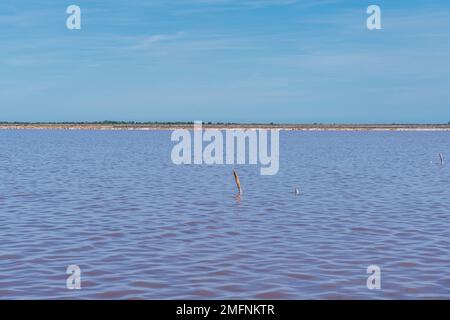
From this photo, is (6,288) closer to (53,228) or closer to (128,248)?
(128,248)

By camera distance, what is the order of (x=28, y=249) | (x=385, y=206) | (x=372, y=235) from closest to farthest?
(x=28, y=249) → (x=372, y=235) → (x=385, y=206)

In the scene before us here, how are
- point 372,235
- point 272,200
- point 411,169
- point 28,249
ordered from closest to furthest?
point 28,249, point 372,235, point 272,200, point 411,169

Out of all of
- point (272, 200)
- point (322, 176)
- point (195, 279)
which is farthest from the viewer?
point (322, 176)

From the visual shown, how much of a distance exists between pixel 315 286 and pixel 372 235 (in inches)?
289

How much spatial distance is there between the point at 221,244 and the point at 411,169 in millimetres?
39778

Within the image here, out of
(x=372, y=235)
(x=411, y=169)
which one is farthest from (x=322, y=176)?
(x=372, y=235)

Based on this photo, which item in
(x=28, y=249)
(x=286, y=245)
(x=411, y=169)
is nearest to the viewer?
(x=28, y=249)

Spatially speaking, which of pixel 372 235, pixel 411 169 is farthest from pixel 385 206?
pixel 411 169

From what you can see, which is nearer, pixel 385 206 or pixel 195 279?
pixel 195 279

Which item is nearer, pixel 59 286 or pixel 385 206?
pixel 59 286

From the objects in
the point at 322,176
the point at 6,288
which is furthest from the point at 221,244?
the point at 322,176

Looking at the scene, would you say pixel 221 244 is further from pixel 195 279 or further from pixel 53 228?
pixel 53 228

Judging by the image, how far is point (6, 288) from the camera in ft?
46.0

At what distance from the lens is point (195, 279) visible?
49.4 feet
